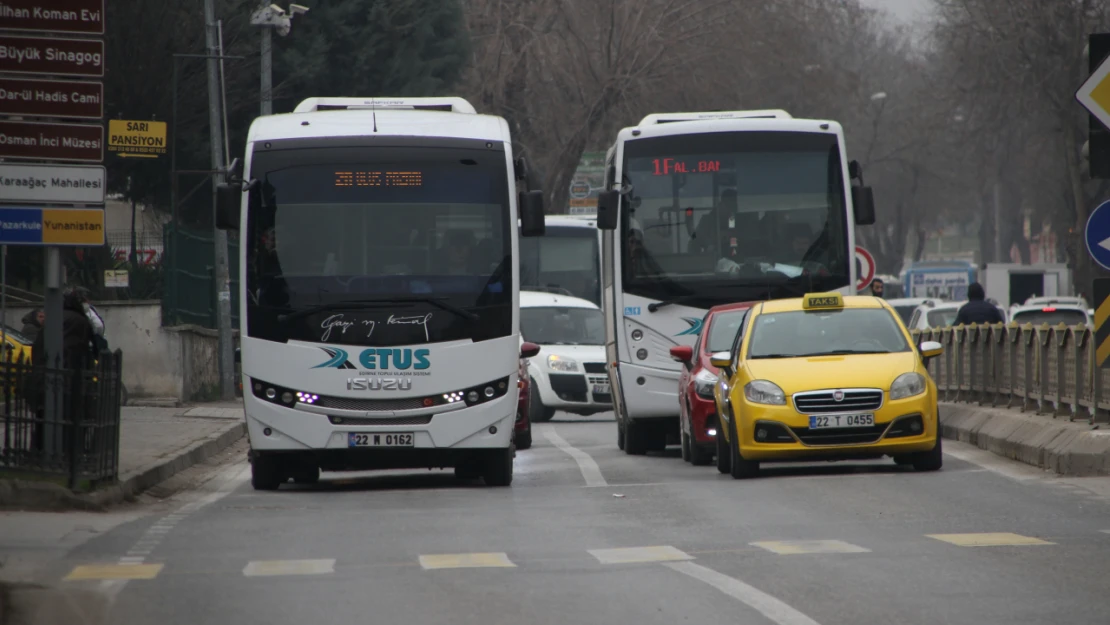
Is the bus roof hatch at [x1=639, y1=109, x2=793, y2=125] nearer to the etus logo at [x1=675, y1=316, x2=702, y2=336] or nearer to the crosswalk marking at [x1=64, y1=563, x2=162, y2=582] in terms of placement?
the etus logo at [x1=675, y1=316, x2=702, y2=336]

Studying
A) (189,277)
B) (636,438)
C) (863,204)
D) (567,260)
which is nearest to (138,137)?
(189,277)

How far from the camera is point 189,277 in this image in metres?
32.8

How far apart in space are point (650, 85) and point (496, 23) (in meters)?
3.98

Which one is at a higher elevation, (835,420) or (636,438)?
(835,420)

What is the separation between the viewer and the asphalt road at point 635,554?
325 inches

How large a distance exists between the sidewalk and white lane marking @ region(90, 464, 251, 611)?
1.69 ft

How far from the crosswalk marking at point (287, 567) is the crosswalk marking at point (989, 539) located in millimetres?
3482

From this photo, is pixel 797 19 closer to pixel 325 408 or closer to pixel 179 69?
pixel 179 69

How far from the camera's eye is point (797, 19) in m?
45.6

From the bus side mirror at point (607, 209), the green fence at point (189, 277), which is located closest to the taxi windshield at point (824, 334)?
the bus side mirror at point (607, 209)

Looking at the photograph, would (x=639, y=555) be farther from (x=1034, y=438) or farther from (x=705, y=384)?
(x=1034, y=438)

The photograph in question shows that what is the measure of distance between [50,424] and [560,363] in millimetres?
15279

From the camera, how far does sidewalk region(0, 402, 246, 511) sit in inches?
539

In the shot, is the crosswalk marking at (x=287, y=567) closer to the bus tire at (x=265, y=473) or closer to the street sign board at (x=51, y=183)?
the street sign board at (x=51, y=183)
